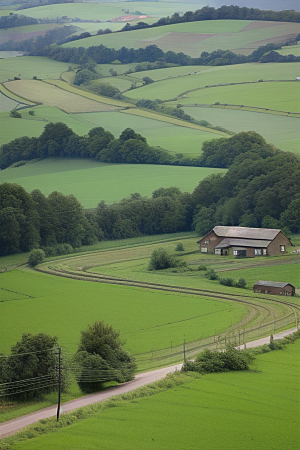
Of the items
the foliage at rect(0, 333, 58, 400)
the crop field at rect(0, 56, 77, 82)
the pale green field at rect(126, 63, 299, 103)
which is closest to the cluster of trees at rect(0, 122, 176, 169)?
the pale green field at rect(126, 63, 299, 103)

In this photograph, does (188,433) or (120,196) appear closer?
(188,433)

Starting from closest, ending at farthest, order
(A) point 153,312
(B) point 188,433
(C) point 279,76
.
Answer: (B) point 188,433 → (A) point 153,312 → (C) point 279,76

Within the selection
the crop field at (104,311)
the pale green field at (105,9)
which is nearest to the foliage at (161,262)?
the crop field at (104,311)

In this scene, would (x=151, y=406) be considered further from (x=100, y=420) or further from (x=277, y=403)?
(x=277, y=403)

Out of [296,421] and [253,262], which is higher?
[253,262]

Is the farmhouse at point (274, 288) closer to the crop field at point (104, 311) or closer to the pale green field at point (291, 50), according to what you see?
the crop field at point (104, 311)

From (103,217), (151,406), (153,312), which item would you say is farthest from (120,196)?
(151,406)

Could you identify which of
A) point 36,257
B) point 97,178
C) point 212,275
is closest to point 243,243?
point 212,275
